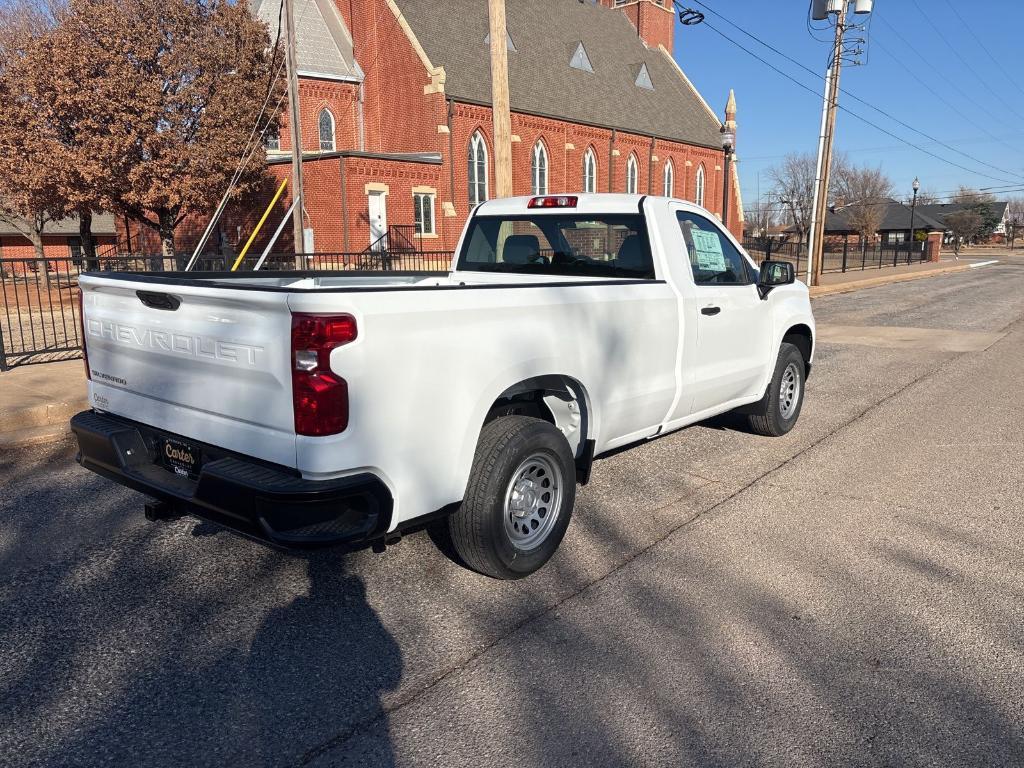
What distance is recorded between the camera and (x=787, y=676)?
10.3 feet

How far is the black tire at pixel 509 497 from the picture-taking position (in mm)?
3664

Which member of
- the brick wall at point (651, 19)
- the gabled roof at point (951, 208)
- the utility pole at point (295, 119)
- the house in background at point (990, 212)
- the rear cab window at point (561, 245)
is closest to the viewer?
the rear cab window at point (561, 245)

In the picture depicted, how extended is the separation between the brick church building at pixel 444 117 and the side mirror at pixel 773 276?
24667 mm

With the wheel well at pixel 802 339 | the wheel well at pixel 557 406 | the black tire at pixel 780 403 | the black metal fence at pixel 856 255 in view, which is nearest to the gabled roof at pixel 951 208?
the black metal fence at pixel 856 255

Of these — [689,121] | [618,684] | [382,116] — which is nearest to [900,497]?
[618,684]

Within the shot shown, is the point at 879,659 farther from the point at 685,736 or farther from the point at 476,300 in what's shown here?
the point at 476,300

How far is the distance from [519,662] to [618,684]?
44 centimetres

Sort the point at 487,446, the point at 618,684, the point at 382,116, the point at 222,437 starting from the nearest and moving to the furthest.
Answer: the point at 618,684, the point at 222,437, the point at 487,446, the point at 382,116

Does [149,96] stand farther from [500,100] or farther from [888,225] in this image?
[888,225]

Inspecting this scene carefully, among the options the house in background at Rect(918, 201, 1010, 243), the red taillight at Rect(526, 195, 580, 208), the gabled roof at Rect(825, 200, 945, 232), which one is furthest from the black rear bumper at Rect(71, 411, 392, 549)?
the house in background at Rect(918, 201, 1010, 243)

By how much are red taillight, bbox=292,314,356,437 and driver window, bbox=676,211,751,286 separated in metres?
3.09

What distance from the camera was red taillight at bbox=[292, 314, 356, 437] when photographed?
2.93 metres

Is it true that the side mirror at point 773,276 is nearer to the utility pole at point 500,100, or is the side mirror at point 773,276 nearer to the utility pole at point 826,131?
the utility pole at point 500,100

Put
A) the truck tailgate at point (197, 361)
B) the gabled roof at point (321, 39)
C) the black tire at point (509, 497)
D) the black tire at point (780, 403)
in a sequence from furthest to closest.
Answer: the gabled roof at point (321, 39)
the black tire at point (780, 403)
the black tire at point (509, 497)
the truck tailgate at point (197, 361)
